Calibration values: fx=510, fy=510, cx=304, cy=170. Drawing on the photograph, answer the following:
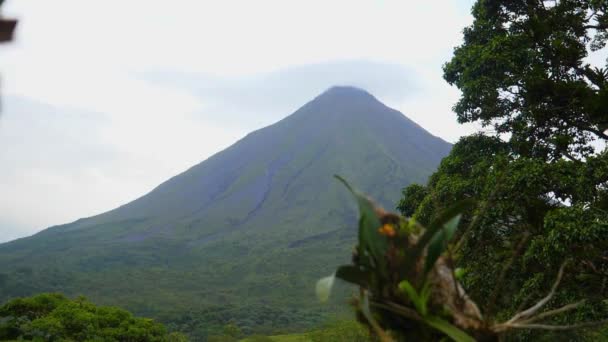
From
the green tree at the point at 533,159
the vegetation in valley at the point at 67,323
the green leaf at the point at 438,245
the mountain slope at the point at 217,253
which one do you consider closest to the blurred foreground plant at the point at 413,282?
the green leaf at the point at 438,245

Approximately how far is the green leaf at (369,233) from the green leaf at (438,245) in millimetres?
182

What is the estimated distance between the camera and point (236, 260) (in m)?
142

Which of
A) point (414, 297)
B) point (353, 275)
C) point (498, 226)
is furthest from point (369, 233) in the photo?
point (498, 226)

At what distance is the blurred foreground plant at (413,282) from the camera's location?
2.01m

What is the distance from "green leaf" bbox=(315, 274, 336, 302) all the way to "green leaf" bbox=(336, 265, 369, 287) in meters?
0.10

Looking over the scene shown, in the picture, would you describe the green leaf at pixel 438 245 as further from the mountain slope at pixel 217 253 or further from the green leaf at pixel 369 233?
the mountain slope at pixel 217 253

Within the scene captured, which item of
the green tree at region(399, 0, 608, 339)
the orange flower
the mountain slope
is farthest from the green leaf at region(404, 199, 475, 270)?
the mountain slope

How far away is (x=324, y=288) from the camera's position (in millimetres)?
1867

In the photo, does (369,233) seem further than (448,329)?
Yes

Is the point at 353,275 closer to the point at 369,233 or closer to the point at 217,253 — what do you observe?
the point at 369,233

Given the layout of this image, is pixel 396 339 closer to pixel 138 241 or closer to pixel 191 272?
pixel 191 272

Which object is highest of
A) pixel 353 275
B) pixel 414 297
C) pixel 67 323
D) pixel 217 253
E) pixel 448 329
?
pixel 353 275

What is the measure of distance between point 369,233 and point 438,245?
282mm

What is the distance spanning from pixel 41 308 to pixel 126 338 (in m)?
3.39
